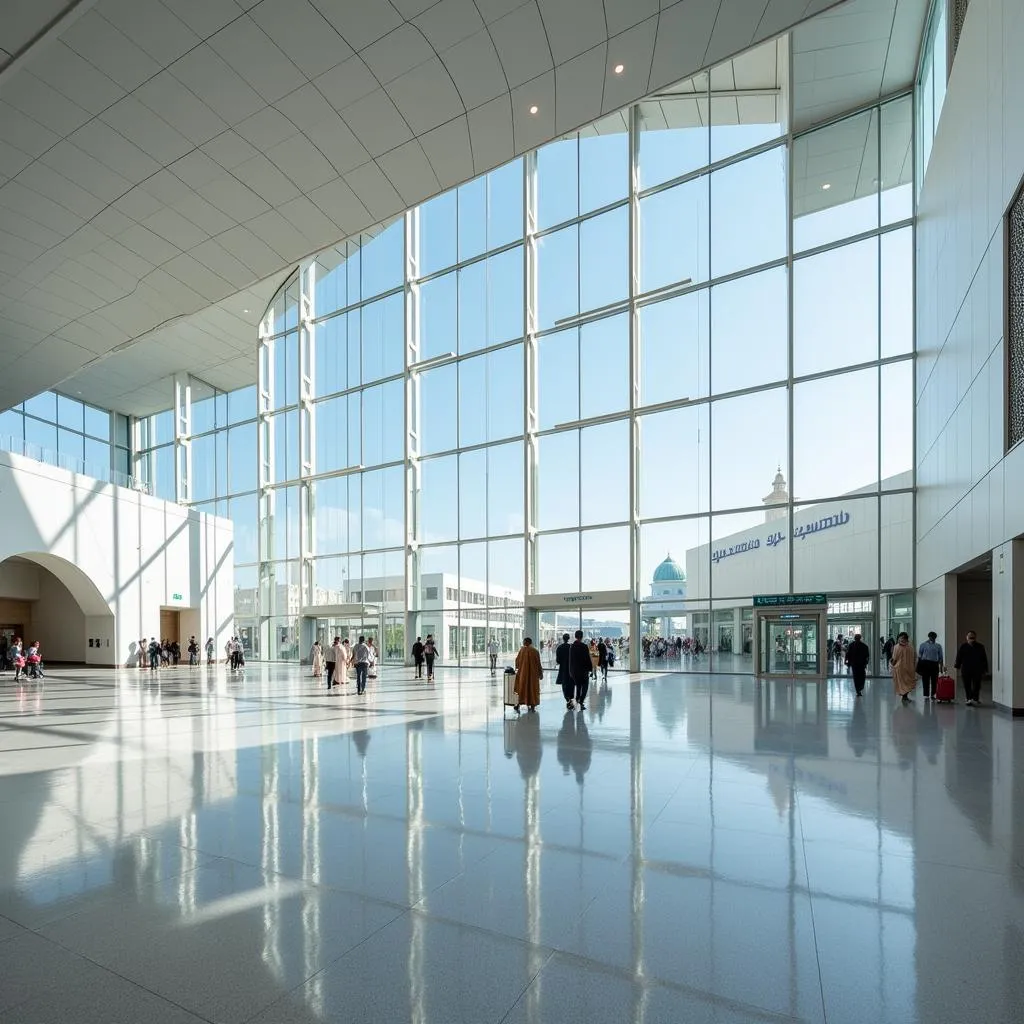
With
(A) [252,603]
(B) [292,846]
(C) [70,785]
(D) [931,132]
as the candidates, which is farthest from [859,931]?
(A) [252,603]

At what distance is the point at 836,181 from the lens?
2261 centimetres

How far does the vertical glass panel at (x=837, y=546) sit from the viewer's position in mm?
21500

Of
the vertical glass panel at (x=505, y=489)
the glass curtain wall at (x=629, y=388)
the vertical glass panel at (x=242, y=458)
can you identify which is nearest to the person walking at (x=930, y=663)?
the glass curtain wall at (x=629, y=388)

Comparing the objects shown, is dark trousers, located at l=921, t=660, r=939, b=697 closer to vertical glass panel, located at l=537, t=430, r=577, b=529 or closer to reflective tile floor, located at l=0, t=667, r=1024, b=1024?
reflective tile floor, located at l=0, t=667, r=1024, b=1024

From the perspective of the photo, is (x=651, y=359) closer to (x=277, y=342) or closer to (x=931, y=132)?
(x=931, y=132)

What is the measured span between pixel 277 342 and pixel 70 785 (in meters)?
32.5

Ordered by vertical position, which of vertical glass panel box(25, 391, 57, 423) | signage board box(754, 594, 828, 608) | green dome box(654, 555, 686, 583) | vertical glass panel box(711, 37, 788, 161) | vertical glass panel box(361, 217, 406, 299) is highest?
vertical glass panel box(711, 37, 788, 161)

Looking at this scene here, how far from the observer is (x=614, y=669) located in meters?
26.2

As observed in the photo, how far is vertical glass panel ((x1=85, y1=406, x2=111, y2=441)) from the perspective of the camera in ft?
134

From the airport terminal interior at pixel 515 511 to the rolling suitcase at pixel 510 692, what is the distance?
0.87 ft

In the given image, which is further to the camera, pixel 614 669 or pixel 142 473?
pixel 142 473

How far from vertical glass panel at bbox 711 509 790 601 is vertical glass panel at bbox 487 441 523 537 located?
26.2ft

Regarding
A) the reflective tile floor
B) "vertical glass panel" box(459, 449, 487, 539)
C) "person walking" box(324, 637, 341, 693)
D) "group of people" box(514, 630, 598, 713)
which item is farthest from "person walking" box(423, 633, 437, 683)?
the reflective tile floor

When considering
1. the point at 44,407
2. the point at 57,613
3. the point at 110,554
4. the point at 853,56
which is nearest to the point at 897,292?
the point at 853,56
